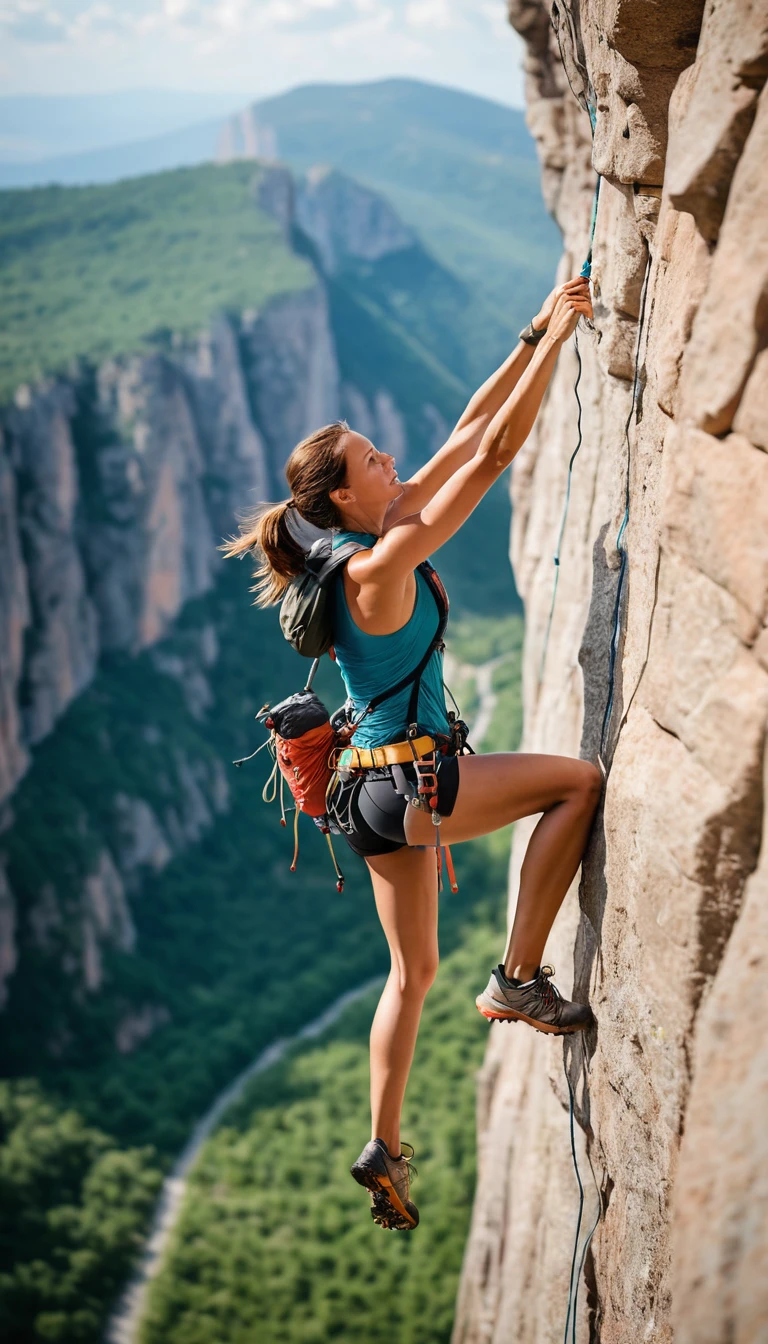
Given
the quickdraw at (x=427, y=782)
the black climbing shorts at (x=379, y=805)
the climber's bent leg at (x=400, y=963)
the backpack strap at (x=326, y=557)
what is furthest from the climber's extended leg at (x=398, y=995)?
the backpack strap at (x=326, y=557)

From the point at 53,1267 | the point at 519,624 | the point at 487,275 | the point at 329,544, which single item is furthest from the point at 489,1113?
the point at 487,275

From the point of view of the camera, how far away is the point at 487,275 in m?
110

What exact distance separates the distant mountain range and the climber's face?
9994cm

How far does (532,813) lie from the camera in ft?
14.2

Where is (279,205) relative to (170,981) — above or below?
above

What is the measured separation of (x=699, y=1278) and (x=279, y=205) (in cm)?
7275

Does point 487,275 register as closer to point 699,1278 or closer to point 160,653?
point 160,653

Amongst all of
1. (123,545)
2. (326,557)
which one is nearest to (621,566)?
(326,557)

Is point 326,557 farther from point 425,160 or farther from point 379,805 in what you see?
point 425,160

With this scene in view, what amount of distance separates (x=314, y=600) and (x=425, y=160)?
465ft

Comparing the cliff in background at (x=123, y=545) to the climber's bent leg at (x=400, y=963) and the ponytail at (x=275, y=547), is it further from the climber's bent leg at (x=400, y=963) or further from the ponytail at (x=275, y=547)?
the ponytail at (x=275, y=547)

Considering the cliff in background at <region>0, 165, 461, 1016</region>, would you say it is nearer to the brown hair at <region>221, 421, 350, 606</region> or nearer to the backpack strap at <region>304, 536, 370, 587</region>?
the brown hair at <region>221, 421, 350, 606</region>

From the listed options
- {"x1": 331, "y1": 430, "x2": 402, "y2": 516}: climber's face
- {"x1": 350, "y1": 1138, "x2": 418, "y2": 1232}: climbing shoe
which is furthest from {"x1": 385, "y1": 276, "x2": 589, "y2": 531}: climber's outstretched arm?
{"x1": 350, "y1": 1138, "x2": 418, "y2": 1232}: climbing shoe

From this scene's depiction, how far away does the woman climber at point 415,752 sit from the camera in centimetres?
435
